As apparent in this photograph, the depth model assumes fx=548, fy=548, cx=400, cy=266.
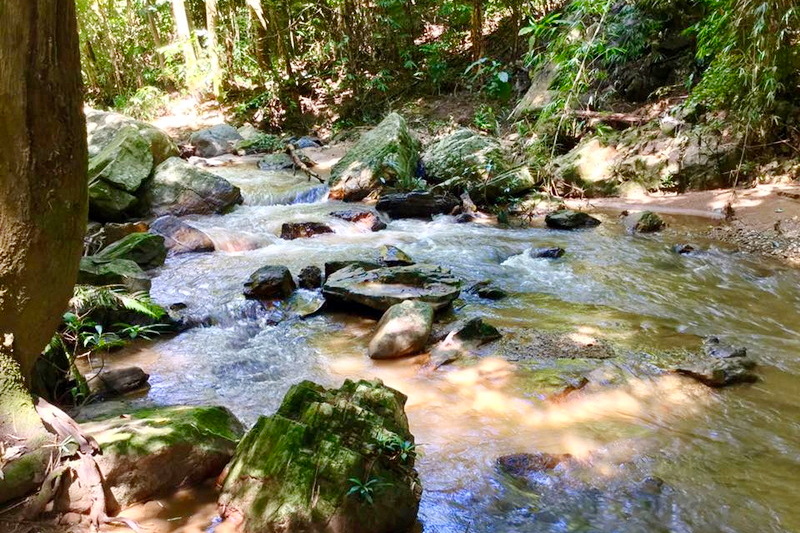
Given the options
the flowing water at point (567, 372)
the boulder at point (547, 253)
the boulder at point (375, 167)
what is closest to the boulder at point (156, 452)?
the flowing water at point (567, 372)

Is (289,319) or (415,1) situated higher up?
(415,1)

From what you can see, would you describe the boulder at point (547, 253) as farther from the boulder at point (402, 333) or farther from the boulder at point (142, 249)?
the boulder at point (142, 249)

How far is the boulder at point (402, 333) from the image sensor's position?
435 cm

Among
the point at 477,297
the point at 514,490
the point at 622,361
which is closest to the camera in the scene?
the point at 514,490

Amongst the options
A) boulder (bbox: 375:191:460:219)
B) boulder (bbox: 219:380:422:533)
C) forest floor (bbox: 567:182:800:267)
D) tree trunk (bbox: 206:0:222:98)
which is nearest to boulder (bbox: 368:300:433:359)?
boulder (bbox: 219:380:422:533)

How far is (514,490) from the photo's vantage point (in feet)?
9.02

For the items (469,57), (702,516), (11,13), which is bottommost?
(702,516)

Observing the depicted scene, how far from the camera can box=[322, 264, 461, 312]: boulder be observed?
203 inches

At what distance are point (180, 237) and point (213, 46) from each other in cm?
1149

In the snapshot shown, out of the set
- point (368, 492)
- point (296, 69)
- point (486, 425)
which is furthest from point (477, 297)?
point (296, 69)

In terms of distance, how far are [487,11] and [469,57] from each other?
137 centimetres

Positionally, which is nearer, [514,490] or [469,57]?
[514,490]

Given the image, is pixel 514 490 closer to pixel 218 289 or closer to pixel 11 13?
pixel 11 13

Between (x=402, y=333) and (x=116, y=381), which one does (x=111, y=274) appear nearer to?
(x=116, y=381)
